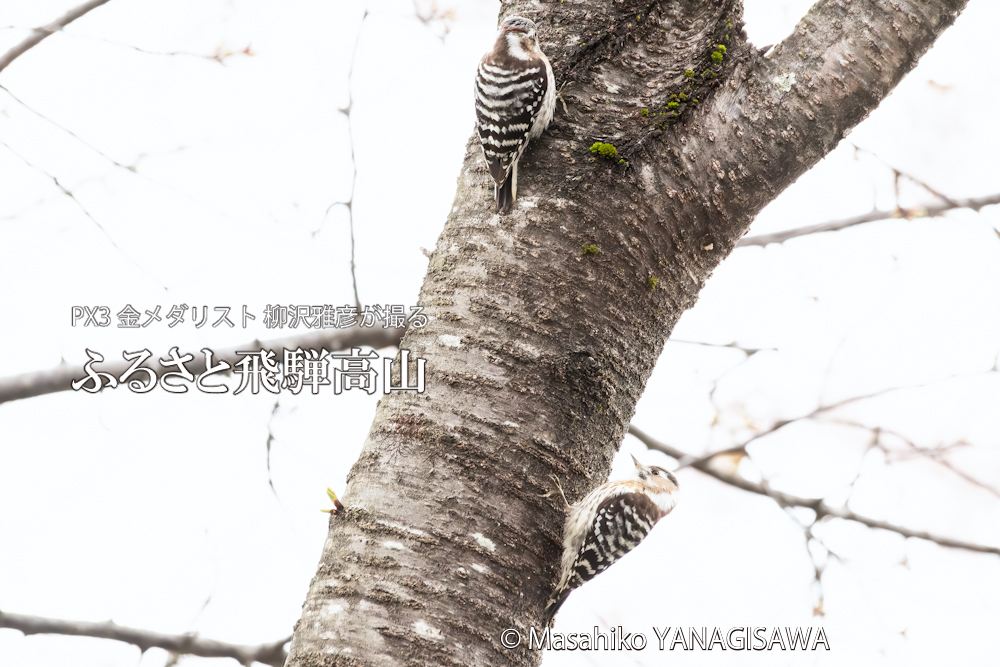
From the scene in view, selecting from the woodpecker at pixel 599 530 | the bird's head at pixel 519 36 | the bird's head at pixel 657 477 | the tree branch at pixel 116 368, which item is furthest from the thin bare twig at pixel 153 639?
the bird's head at pixel 519 36

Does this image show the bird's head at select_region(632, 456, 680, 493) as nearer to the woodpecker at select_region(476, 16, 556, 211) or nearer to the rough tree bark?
the rough tree bark

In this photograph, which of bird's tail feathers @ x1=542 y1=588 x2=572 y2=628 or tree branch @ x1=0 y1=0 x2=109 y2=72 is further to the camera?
tree branch @ x1=0 y1=0 x2=109 y2=72

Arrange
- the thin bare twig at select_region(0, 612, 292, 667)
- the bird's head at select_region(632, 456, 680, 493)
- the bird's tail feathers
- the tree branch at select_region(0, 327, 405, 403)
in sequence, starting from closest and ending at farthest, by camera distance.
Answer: the bird's tail feathers → the tree branch at select_region(0, 327, 405, 403) → the thin bare twig at select_region(0, 612, 292, 667) → the bird's head at select_region(632, 456, 680, 493)

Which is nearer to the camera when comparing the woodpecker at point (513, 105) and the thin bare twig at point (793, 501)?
the woodpecker at point (513, 105)

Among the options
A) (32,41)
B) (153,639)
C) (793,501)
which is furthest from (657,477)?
(32,41)

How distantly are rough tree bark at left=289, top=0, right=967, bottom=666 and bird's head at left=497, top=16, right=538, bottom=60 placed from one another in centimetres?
7

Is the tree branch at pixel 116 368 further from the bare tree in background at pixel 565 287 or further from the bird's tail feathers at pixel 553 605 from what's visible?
the bird's tail feathers at pixel 553 605

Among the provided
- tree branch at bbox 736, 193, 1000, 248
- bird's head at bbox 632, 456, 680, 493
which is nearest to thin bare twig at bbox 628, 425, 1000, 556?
bird's head at bbox 632, 456, 680, 493

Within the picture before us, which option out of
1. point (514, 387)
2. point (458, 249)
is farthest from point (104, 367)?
point (514, 387)

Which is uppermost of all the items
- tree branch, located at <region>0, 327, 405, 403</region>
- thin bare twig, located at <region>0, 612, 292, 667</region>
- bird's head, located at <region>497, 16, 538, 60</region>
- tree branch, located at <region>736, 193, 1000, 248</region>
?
tree branch, located at <region>736, 193, 1000, 248</region>

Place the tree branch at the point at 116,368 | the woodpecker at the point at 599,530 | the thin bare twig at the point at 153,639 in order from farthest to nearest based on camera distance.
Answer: the thin bare twig at the point at 153,639
the tree branch at the point at 116,368
the woodpecker at the point at 599,530

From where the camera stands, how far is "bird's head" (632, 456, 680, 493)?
402 cm

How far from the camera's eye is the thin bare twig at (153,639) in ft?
12.1

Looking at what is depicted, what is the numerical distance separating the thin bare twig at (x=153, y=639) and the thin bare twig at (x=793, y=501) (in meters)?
2.59
